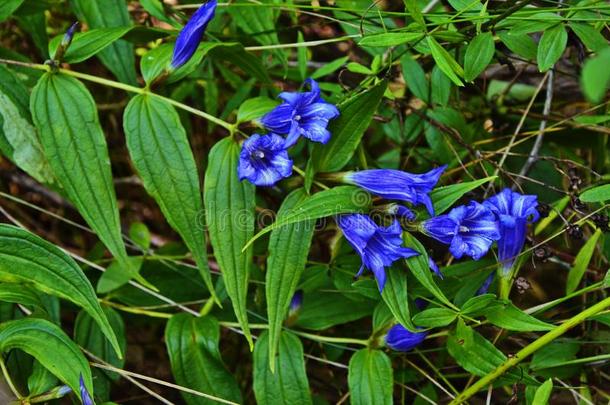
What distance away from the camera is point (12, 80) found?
1.89 meters

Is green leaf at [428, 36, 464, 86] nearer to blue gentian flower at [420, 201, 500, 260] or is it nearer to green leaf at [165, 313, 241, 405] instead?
blue gentian flower at [420, 201, 500, 260]

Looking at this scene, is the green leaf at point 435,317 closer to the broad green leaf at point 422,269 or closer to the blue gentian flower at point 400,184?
the broad green leaf at point 422,269

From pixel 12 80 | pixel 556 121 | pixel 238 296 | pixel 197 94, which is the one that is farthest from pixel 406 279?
pixel 197 94

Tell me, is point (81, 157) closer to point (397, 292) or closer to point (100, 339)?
point (100, 339)

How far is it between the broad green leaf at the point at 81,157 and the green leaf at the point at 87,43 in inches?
4.8

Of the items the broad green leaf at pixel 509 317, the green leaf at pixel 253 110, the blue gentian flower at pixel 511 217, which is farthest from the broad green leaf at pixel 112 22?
the broad green leaf at pixel 509 317

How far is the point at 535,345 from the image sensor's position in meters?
1.55

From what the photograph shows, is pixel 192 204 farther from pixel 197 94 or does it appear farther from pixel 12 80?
pixel 197 94

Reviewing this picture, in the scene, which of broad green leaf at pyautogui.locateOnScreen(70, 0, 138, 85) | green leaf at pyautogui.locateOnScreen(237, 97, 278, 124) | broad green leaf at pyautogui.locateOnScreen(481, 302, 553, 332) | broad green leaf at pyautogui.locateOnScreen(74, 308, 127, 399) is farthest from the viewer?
broad green leaf at pyautogui.locateOnScreen(70, 0, 138, 85)

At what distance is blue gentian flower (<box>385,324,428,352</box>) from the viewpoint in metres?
1.74

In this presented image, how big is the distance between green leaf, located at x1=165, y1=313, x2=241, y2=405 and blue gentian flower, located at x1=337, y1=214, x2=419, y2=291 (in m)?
0.51

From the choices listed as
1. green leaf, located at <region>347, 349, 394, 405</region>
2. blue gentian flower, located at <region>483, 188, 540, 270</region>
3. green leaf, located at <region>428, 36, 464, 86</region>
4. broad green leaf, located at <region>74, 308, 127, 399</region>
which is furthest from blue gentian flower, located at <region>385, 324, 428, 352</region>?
broad green leaf, located at <region>74, 308, 127, 399</region>

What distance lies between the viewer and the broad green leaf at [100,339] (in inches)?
76.2

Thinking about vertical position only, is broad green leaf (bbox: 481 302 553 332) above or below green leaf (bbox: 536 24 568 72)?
below
